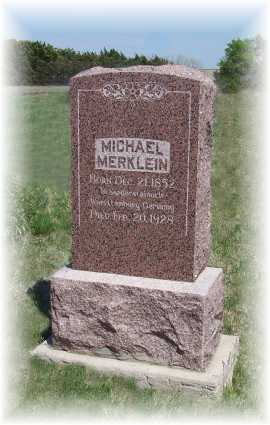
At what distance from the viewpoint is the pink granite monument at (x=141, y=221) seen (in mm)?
3840

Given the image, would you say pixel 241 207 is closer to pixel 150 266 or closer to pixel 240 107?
pixel 150 266

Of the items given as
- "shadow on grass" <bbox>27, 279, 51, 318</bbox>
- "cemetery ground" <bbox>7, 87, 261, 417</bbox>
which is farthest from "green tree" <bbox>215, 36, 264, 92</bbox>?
"shadow on grass" <bbox>27, 279, 51, 318</bbox>

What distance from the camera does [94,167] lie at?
4.10m

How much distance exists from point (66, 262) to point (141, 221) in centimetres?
230

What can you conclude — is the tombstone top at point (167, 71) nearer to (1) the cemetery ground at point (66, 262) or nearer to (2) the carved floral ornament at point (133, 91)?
(2) the carved floral ornament at point (133, 91)

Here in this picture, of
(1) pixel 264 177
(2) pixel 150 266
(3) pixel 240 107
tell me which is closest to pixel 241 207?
(1) pixel 264 177

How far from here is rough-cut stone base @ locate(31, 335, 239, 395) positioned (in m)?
3.81

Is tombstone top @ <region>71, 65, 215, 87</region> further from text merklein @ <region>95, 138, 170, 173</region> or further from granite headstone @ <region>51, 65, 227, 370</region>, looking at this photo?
text merklein @ <region>95, 138, 170, 173</region>

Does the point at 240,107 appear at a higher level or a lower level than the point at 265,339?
higher

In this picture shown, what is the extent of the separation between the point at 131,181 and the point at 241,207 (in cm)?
432

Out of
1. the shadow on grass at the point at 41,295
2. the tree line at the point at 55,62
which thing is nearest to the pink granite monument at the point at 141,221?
the shadow on grass at the point at 41,295

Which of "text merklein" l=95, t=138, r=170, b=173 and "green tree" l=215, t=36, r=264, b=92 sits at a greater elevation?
"green tree" l=215, t=36, r=264, b=92

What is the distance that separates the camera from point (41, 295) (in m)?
5.33

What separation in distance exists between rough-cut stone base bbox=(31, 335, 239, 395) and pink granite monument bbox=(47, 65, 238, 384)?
0.06 metres
